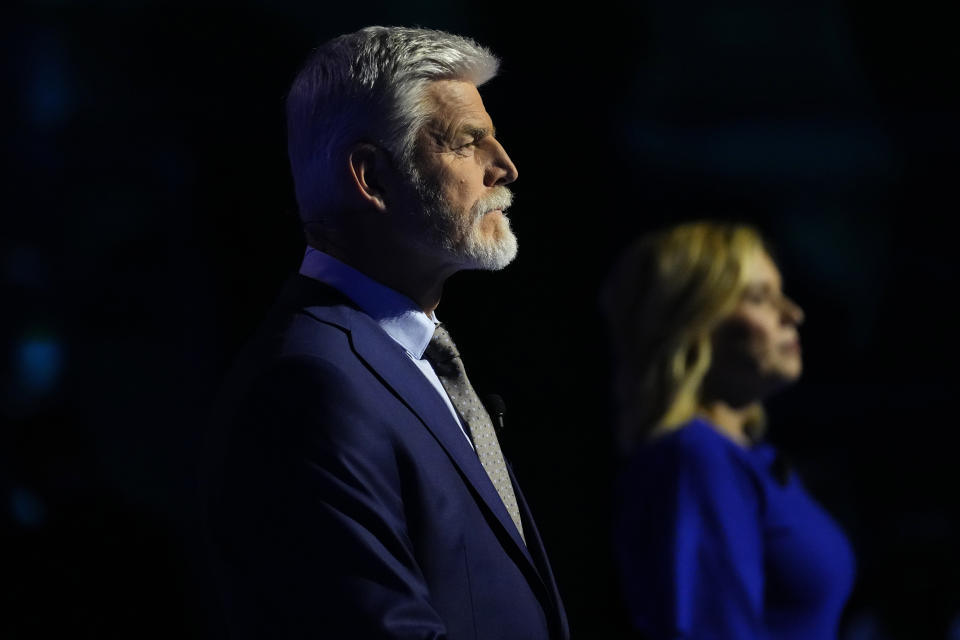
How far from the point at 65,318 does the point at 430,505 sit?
123 inches

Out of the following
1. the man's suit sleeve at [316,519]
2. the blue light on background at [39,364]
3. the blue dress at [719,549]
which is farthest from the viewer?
the blue light on background at [39,364]

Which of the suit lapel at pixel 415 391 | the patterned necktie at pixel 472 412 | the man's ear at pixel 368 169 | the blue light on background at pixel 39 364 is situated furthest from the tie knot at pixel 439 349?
the blue light on background at pixel 39 364

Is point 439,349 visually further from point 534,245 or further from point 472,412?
point 534,245

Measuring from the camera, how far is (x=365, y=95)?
2.10m

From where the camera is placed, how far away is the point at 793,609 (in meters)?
3.15

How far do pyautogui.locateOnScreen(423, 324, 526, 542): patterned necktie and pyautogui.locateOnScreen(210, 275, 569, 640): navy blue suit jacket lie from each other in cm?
12

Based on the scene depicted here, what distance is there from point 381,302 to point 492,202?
25cm

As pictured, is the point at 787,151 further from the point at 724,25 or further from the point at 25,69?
the point at 25,69

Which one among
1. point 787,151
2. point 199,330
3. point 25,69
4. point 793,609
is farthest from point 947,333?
point 25,69

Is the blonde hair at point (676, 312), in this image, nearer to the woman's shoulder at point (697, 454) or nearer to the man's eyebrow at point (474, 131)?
the woman's shoulder at point (697, 454)

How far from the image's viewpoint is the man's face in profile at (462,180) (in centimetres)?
Result: 210

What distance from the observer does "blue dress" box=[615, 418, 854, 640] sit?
307cm

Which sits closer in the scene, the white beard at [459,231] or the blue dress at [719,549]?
the white beard at [459,231]

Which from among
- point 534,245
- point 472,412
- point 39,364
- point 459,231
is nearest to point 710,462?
point 472,412
